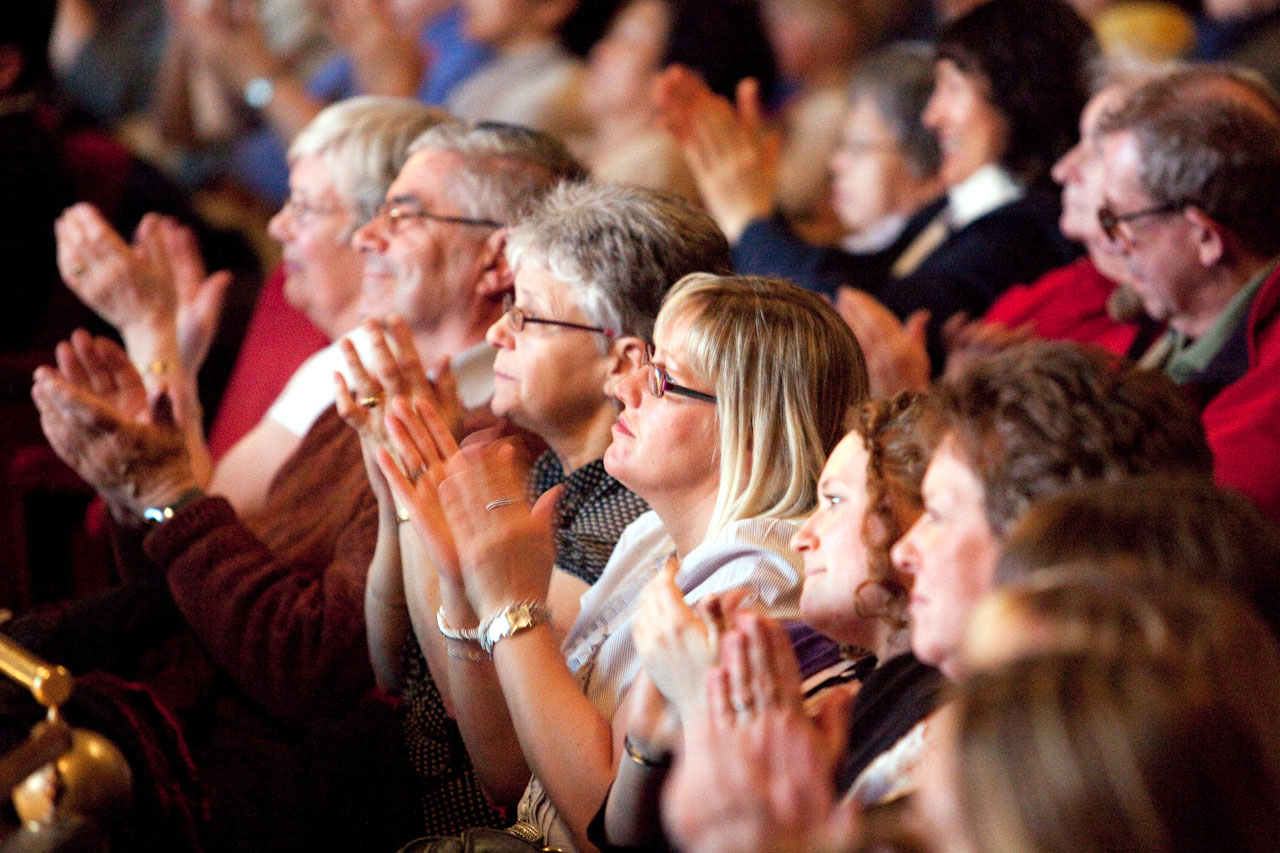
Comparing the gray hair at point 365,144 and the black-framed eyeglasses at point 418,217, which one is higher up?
the gray hair at point 365,144

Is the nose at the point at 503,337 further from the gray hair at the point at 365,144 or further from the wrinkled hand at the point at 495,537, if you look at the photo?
the gray hair at the point at 365,144

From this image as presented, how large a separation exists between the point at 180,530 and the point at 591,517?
61 cm

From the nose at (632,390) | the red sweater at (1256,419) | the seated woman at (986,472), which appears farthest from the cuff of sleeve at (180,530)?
the red sweater at (1256,419)

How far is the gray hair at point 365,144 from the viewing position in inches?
98.7

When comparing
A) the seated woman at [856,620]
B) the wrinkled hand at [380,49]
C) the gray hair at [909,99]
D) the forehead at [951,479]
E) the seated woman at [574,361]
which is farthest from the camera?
the wrinkled hand at [380,49]

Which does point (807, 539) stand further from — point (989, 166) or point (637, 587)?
point (989, 166)

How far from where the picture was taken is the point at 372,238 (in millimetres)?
2281

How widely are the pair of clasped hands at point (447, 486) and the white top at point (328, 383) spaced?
0.34 meters

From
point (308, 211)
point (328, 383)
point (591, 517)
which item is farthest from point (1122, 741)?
point (308, 211)

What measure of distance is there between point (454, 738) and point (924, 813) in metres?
1.06

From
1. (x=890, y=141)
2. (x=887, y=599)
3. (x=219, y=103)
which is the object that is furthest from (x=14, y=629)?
(x=219, y=103)

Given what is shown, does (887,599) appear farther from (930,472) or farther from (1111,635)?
(1111,635)

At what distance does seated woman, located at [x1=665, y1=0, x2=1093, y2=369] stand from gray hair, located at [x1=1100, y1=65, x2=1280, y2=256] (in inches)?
24.3

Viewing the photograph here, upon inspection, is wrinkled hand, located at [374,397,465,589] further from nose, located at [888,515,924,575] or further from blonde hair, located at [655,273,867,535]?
nose, located at [888,515,924,575]
